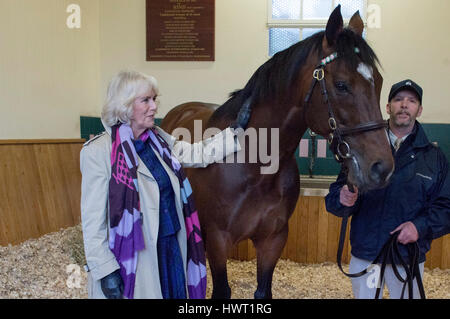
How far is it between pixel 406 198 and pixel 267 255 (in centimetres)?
71

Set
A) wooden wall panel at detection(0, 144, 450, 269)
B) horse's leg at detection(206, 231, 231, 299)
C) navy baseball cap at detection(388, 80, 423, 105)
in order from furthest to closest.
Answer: wooden wall panel at detection(0, 144, 450, 269) → horse's leg at detection(206, 231, 231, 299) → navy baseball cap at detection(388, 80, 423, 105)

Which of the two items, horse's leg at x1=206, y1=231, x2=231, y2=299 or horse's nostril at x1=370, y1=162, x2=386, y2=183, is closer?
horse's nostril at x1=370, y1=162, x2=386, y2=183

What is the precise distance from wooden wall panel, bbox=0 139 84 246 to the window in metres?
2.54

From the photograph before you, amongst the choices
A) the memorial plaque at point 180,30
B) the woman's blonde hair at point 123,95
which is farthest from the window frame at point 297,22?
the woman's blonde hair at point 123,95

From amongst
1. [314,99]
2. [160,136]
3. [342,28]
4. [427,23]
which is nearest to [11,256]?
[160,136]

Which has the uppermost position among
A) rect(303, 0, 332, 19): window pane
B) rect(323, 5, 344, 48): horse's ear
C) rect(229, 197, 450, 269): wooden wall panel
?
rect(303, 0, 332, 19): window pane

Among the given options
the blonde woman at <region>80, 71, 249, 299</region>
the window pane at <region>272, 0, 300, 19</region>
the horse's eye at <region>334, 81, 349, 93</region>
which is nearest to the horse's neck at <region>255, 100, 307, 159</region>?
the horse's eye at <region>334, 81, 349, 93</region>

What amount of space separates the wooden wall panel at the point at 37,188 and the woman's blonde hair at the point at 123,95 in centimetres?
210

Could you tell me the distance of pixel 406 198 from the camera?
1544mm

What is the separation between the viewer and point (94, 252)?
1.26 meters

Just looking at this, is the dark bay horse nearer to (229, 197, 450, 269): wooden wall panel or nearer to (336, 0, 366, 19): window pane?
(229, 197, 450, 269): wooden wall panel

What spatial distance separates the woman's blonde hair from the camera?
1.35 m

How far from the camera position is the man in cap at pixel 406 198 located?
1.49m

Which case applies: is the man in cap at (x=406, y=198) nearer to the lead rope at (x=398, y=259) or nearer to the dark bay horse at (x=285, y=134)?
the lead rope at (x=398, y=259)
